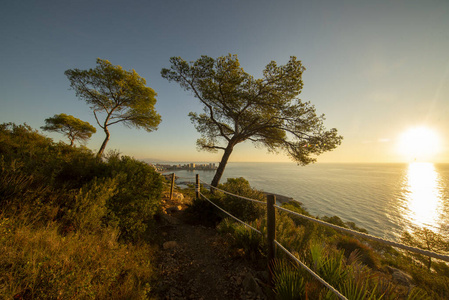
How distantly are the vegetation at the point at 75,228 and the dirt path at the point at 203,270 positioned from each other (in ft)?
1.55

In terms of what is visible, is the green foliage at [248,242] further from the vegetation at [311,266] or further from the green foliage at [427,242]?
the green foliage at [427,242]

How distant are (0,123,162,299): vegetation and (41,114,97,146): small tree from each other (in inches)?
683

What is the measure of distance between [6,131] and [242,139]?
33.7 feet

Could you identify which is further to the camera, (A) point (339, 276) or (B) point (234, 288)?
(B) point (234, 288)

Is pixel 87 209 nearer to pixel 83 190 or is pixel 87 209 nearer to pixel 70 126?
pixel 83 190

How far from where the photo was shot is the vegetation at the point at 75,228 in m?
1.64

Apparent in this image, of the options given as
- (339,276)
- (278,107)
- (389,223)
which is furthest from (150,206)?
(389,223)

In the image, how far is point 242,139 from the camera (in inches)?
379

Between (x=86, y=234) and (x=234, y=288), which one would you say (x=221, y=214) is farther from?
(x=86, y=234)

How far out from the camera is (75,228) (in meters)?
2.76

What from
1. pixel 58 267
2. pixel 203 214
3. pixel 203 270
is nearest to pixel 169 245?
pixel 203 270

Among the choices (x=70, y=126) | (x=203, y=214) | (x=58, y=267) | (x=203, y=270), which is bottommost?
(x=203, y=270)

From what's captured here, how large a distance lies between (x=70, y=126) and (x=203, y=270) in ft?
71.8

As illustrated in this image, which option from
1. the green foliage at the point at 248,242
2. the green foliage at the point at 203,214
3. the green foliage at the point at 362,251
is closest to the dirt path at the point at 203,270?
the green foliage at the point at 248,242
